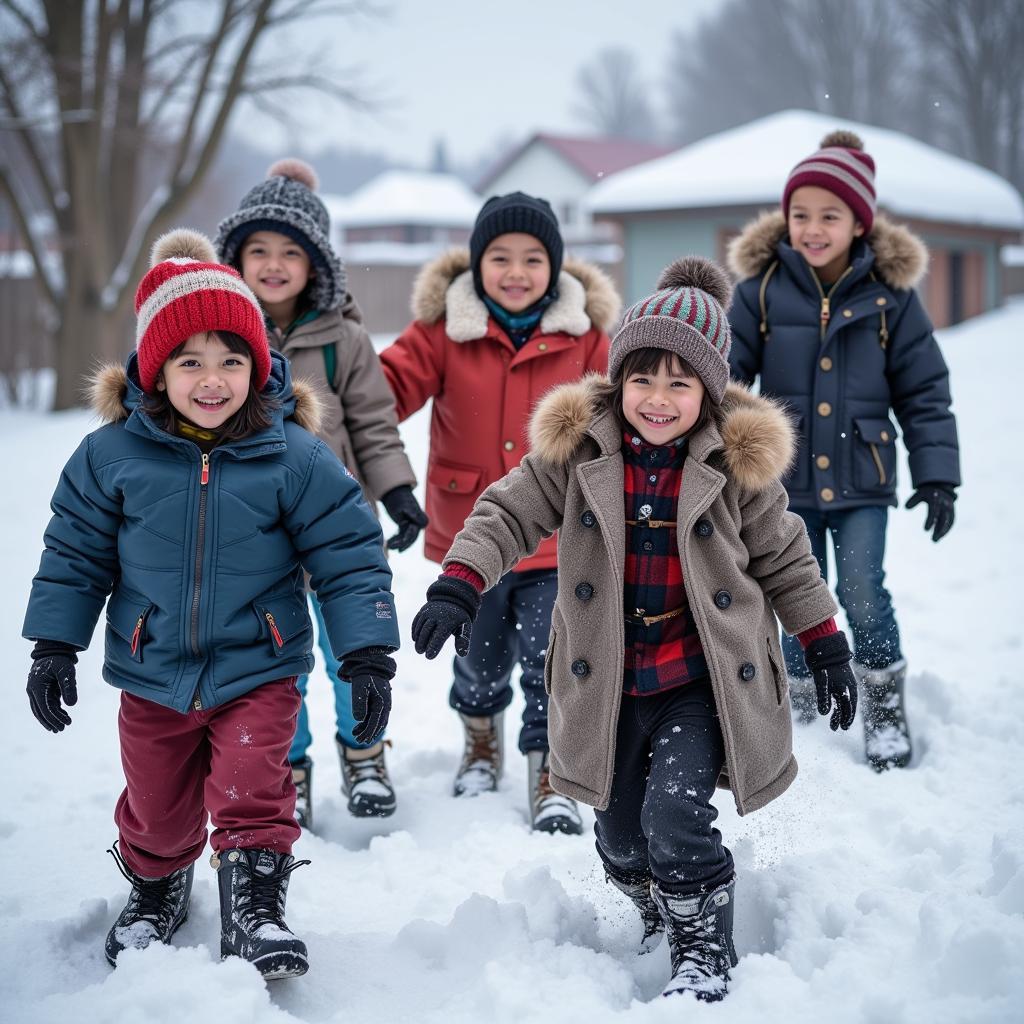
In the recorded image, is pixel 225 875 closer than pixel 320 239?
Yes

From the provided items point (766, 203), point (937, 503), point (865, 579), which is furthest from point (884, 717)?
point (766, 203)

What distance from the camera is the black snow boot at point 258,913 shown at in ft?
8.26

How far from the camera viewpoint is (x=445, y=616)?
2.53 m

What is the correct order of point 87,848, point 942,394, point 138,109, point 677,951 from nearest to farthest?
point 677,951, point 87,848, point 942,394, point 138,109

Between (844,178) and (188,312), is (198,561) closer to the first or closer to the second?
(188,312)

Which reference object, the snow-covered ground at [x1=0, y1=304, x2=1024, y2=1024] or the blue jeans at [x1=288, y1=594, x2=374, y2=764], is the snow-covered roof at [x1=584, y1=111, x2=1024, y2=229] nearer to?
the snow-covered ground at [x1=0, y1=304, x2=1024, y2=1024]

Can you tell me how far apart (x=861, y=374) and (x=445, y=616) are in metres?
2.09

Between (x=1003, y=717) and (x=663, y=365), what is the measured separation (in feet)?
7.64

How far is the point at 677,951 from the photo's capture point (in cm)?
253

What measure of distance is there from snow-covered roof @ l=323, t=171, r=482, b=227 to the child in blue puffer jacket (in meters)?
39.3

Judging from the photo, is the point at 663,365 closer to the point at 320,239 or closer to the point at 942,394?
the point at 320,239

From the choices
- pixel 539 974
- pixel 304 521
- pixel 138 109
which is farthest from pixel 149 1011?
pixel 138 109

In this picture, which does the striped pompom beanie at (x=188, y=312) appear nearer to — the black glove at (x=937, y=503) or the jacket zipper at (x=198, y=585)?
the jacket zipper at (x=198, y=585)

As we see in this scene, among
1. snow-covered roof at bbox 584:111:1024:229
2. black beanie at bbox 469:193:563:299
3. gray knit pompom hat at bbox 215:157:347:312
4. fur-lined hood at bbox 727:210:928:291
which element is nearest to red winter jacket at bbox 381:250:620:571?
black beanie at bbox 469:193:563:299
